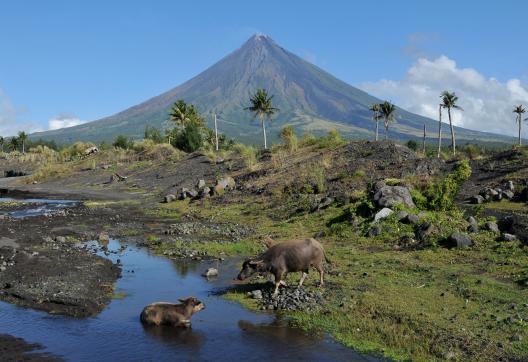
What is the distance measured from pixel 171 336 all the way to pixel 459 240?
13.3 meters

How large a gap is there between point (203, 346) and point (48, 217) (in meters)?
27.2

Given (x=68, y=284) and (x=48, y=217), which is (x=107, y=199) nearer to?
(x=48, y=217)

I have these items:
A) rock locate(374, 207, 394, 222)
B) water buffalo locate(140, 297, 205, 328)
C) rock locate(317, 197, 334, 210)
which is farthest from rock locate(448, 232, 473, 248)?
water buffalo locate(140, 297, 205, 328)

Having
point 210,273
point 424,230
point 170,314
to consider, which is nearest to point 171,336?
point 170,314

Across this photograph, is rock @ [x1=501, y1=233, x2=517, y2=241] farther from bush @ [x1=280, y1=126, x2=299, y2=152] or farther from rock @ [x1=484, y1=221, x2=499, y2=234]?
bush @ [x1=280, y1=126, x2=299, y2=152]

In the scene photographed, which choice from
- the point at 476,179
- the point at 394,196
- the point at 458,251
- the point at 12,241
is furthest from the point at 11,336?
the point at 476,179

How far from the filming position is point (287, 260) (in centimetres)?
1683

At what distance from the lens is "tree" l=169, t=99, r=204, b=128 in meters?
91.8

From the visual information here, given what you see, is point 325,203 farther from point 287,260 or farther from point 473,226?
point 287,260

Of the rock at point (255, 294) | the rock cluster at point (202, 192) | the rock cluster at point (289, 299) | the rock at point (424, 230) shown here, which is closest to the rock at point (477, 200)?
the rock at point (424, 230)

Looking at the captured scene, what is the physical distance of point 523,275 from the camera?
17.5 m

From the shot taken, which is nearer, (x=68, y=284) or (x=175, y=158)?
(x=68, y=284)

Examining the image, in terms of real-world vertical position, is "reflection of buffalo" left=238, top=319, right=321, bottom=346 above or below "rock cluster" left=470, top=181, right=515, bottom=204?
below

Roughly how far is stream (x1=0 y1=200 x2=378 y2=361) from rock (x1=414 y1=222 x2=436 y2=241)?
33.3 feet
